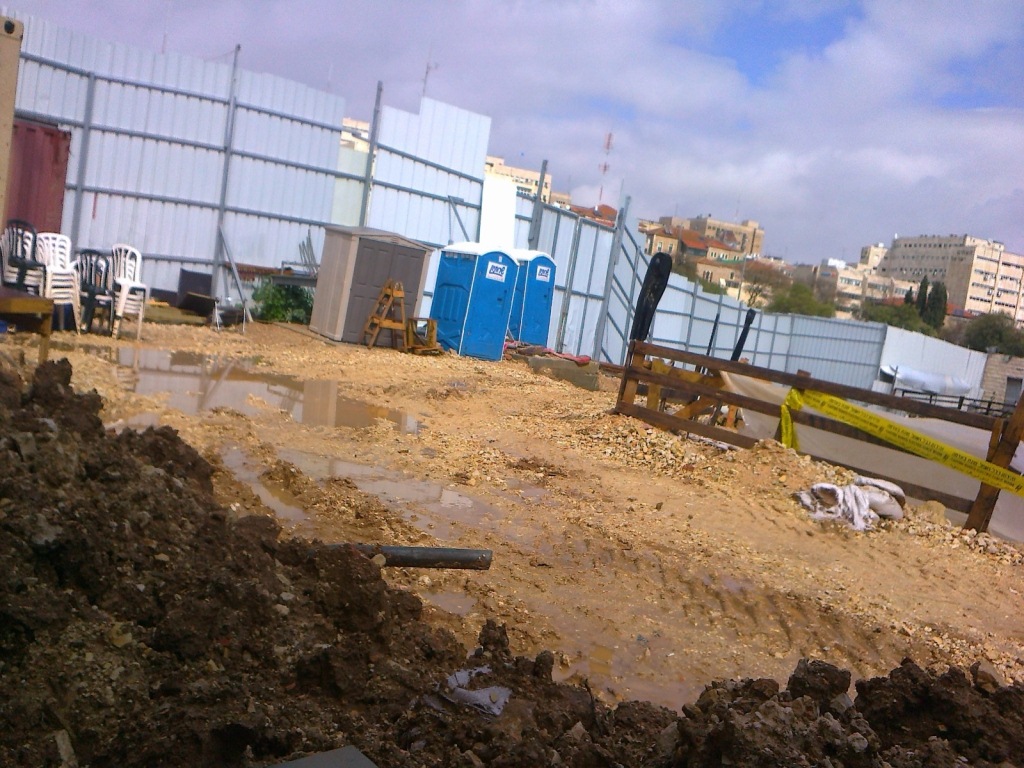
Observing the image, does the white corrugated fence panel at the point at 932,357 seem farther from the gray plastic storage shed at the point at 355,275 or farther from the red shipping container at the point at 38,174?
the red shipping container at the point at 38,174

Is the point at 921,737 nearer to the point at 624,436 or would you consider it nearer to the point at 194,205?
the point at 624,436

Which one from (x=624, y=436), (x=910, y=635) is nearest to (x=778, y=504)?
(x=624, y=436)

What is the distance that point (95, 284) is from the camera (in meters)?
13.8

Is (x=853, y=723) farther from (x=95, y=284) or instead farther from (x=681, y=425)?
(x=95, y=284)

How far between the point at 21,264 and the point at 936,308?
7317 centimetres

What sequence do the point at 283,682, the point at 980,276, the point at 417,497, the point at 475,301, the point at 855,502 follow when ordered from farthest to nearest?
the point at 980,276 → the point at 475,301 → the point at 855,502 → the point at 417,497 → the point at 283,682

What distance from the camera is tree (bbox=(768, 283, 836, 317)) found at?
2694 inches

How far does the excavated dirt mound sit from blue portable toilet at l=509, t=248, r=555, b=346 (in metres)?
16.3

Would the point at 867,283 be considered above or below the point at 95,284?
above

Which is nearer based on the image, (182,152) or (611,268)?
(182,152)

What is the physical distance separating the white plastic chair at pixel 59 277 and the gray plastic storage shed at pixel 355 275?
4.72m

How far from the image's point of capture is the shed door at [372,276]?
55.5 feet

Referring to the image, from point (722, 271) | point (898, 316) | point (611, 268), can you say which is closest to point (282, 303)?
point (611, 268)

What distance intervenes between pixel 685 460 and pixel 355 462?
3.55 m
